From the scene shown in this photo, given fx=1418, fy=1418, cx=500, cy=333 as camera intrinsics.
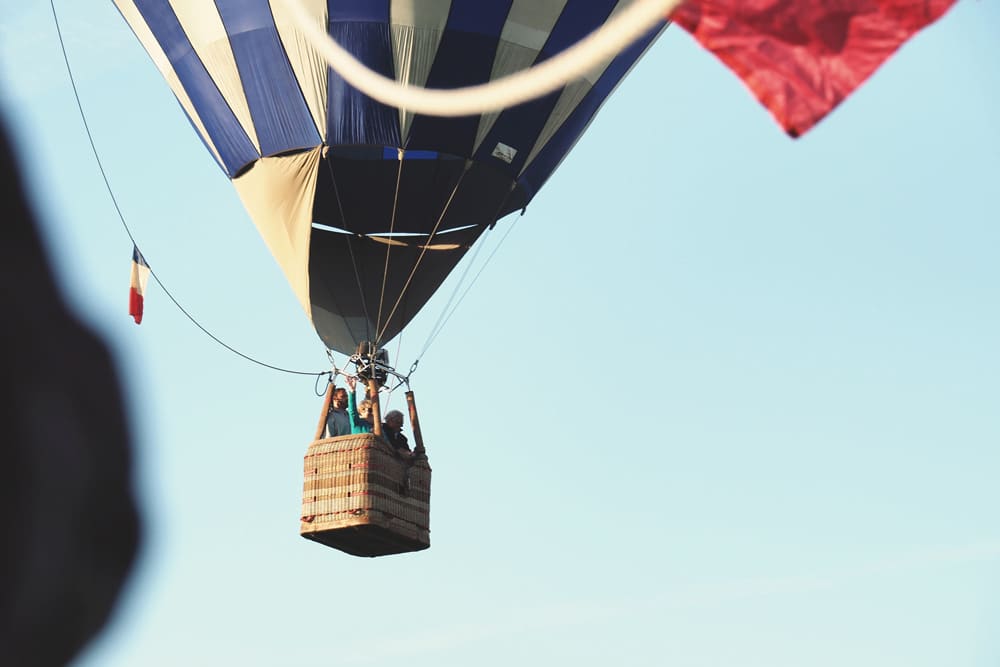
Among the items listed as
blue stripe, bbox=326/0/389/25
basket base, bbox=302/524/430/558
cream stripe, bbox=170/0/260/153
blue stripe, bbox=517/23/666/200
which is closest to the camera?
basket base, bbox=302/524/430/558

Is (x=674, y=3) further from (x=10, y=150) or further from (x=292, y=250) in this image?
(x=292, y=250)

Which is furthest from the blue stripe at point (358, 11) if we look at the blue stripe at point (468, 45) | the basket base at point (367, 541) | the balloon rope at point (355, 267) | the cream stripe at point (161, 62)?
the basket base at point (367, 541)

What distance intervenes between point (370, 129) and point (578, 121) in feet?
7.21

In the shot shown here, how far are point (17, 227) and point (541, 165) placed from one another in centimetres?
1325

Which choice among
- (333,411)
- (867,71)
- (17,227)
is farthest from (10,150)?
(333,411)

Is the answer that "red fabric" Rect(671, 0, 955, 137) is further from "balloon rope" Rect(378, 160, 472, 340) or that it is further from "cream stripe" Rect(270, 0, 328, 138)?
"balloon rope" Rect(378, 160, 472, 340)

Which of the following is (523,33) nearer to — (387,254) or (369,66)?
(369,66)

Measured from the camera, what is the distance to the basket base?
36.3 ft

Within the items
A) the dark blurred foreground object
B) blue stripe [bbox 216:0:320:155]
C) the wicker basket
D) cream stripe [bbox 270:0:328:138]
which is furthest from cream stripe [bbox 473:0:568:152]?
the dark blurred foreground object

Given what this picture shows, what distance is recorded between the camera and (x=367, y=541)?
11.5 m

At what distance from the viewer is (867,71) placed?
591 cm

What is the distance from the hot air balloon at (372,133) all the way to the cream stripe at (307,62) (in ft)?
0.04

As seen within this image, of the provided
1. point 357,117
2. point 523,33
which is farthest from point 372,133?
point 523,33

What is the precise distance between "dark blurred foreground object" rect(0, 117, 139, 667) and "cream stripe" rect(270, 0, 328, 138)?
39.1 ft
